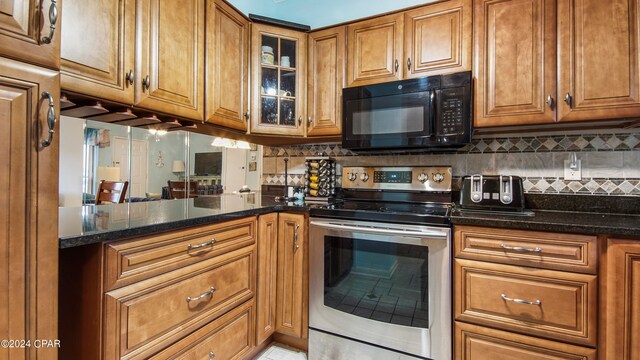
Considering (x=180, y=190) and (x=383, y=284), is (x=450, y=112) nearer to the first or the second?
(x=383, y=284)

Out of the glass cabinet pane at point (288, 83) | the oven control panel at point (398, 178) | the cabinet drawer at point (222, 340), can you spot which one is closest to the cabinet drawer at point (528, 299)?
the oven control panel at point (398, 178)

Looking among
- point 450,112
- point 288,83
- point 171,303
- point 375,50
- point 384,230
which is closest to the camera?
point 171,303

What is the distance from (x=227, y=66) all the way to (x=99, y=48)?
0.73 metres

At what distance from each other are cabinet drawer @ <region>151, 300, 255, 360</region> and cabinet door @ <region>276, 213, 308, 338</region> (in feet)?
0.72

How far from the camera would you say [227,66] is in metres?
1.83

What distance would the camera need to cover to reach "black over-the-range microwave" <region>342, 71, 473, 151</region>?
165cm

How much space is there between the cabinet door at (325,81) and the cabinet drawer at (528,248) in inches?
41.9

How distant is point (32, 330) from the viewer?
0.73m

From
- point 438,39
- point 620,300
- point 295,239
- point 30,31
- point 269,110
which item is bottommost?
point 620,300

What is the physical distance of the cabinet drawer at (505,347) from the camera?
1.23m

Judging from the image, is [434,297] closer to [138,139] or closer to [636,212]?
[636,212]

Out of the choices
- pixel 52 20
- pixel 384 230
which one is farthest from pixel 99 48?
pixel 384 230

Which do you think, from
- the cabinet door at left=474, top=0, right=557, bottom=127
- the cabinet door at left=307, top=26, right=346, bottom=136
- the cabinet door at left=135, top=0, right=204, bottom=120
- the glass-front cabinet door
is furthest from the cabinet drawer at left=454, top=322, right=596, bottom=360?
the cabinet door at left=135, top=0, right=204, bottom=120

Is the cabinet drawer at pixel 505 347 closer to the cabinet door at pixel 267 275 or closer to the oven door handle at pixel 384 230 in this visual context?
the oven door handle at pixel 384 230
